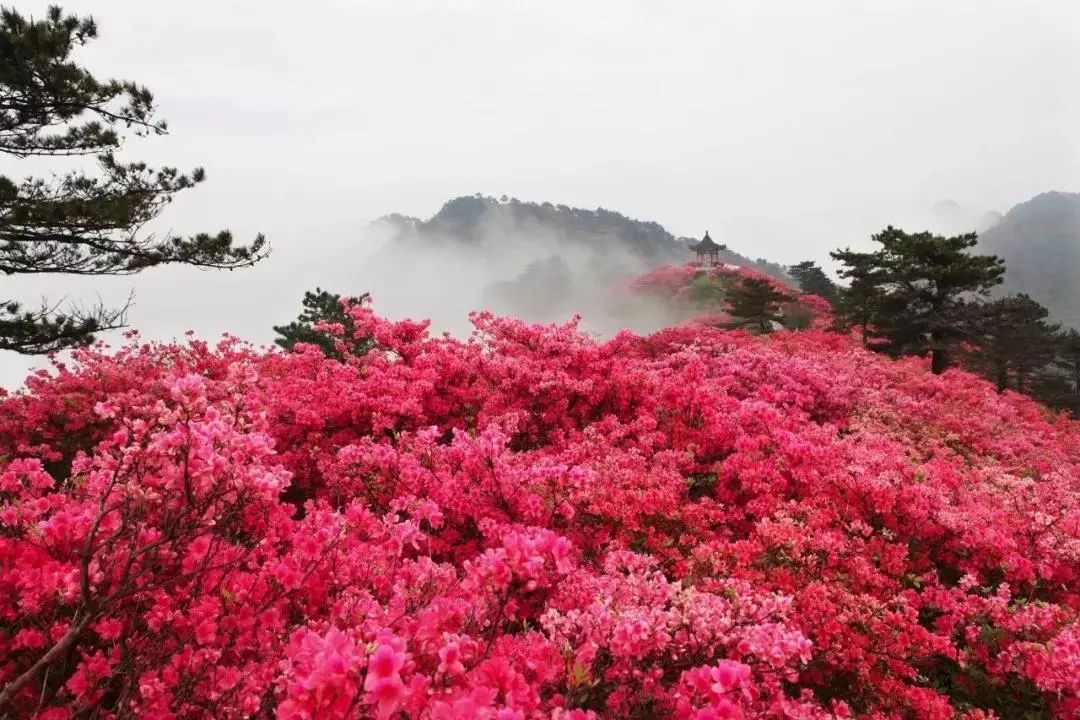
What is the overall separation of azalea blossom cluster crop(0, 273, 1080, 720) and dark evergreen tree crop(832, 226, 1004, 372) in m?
13.1

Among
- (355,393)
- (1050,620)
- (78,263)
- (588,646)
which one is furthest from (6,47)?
(1050,620)

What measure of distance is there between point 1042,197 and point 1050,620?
196 meters

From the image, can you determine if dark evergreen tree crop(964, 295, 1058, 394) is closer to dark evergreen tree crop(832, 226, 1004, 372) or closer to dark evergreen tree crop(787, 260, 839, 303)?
dark evergreen tree crop(832, 226, 1004, 372)

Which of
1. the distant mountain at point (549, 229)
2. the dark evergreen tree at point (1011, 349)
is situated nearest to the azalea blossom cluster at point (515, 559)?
the dark evergreen tree at point (1011, 349)

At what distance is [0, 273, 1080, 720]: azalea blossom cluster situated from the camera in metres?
3.05

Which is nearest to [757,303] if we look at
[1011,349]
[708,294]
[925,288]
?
[925,288]

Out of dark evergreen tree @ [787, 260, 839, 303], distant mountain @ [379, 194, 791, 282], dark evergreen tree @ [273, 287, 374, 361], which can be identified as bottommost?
dark evergreen tree @ [273, 287, 374, 361]

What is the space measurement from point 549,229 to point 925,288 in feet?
352

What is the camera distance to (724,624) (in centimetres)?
344

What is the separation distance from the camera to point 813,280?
171 ft

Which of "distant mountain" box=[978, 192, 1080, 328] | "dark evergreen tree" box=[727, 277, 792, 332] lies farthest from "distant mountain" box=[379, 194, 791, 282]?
"dark evergreen tree" box=[727, 277, 792, 332]

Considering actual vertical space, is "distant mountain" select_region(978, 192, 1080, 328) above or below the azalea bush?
above

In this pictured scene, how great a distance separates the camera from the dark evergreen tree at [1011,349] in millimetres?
24406

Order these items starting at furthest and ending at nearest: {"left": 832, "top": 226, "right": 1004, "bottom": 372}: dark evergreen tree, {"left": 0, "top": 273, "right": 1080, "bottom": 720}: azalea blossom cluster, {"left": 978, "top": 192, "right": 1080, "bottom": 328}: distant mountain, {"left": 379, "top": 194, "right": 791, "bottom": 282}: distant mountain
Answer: {"left": 379, "top": 194, "right": 791, "bottom": 282}: distant mountain
{"left": 978, "top": 192, "right": 1080, "bottom": 328}: distant mountain
{"left": 832, "top": 226, "right": 1004, "bottom": 372}: dark evergreen tree
{"left": 0, "top": 273, "right": 1080, "bottom": 720}: azalea blossom cluster
